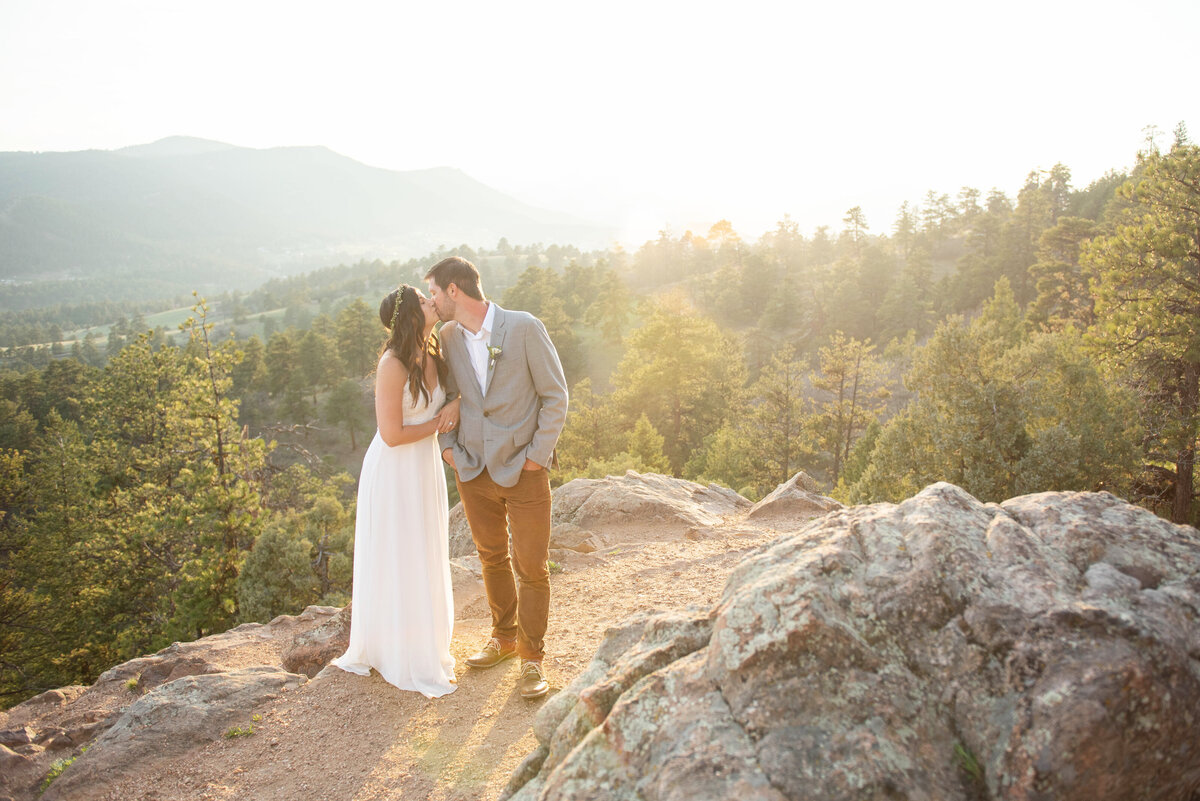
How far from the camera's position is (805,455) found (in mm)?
35031

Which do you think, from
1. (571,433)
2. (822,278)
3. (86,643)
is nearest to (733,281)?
(822,278)

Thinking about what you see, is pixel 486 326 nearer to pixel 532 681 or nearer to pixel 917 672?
Answer: pixel 532 681

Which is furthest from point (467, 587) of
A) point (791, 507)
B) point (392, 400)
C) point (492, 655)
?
point (791, 507)

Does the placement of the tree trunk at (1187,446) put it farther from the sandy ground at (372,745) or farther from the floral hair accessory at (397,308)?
the floral hair accessory at (397,308)

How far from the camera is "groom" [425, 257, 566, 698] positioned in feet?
17.3

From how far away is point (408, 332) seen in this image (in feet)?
17.3

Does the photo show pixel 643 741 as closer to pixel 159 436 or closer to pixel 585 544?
pixel 585 544

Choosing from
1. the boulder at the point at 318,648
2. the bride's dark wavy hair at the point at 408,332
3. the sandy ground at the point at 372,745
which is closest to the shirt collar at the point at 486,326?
the bride's dark wavy hair at the point at 408,332

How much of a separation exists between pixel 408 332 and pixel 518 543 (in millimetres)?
2023

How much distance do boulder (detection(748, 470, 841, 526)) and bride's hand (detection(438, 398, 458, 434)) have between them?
8.37 metres

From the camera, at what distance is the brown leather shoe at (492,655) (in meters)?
5.95

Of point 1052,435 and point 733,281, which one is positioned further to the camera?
point 733,281

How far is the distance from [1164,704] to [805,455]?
34.2 meters

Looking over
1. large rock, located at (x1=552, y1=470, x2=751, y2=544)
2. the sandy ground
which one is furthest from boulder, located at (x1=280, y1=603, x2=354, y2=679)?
large rock, located at (x1=552, y1=470, x2=751, y2=544)
